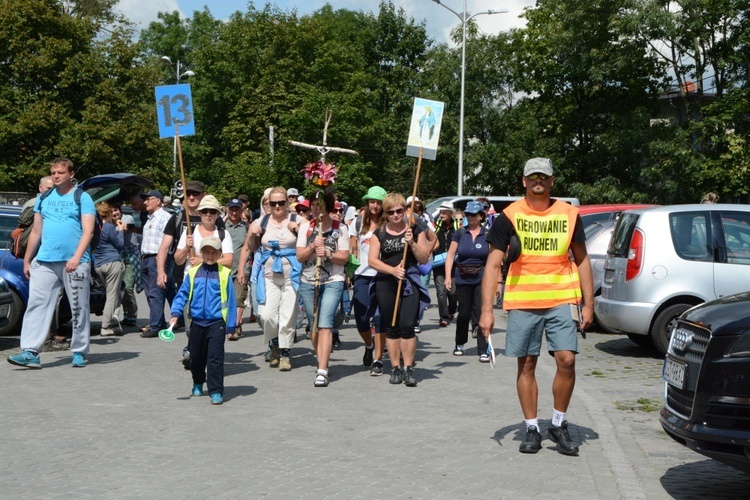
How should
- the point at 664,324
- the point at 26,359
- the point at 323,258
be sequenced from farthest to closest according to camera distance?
1. the point at 664,324
2. the point at 26,359
3. the point at 323,258

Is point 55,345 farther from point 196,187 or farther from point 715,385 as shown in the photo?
point 715,385

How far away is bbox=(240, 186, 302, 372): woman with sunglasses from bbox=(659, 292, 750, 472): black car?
5349 mm


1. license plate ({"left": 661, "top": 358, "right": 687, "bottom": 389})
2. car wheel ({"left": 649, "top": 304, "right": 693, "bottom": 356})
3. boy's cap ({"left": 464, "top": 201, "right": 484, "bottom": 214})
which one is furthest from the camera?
boy's cap ({"left": 464, "top": 201, "right": 484, "bottom": 214})

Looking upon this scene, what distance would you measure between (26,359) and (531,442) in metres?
5.69

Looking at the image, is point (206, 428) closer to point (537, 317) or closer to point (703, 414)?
point (537, 317)

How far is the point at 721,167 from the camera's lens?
41.1 meters

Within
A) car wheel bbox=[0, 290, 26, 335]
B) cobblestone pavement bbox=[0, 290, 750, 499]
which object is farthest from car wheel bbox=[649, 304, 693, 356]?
car wheel bbox=[0, 290, 26, 335]

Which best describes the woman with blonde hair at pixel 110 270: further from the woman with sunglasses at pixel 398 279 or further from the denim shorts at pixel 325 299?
the woman with sunglasses at pixel 398 279

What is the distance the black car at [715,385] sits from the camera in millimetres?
5605

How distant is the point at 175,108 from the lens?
12.4 meters

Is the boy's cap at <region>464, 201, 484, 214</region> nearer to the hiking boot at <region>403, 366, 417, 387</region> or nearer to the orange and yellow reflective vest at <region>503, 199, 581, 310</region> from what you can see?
the hiking boot at <region>403, 366, 417, 387</region>

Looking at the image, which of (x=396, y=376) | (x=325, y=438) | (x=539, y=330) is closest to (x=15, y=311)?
(x=396, y=376)

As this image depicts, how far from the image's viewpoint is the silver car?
12.2 meters

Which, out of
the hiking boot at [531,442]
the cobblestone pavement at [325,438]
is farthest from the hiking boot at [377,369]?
the hiking boot at [531,442]
